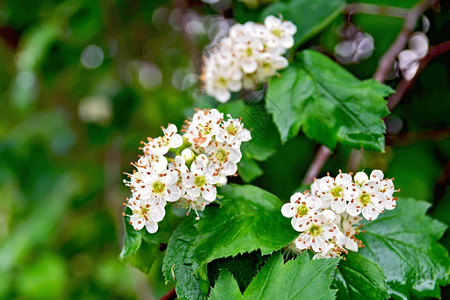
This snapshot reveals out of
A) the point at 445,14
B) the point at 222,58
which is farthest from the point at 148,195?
the point at 445,14

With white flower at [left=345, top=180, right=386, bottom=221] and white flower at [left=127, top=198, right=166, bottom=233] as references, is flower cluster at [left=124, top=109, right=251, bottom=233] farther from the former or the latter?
white flower at [left=345, top=180, right=386, bottom=221]

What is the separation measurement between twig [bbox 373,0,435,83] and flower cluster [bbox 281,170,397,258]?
0.56m

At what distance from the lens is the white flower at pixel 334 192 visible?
0.79m

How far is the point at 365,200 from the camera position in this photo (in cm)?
81

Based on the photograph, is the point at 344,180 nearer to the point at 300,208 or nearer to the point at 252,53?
the point at 300,208

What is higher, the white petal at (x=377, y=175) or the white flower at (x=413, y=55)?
the white petal at (x=377, y=175)

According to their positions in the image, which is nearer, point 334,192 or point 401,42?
point 334,192

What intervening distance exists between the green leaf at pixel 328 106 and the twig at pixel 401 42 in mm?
235

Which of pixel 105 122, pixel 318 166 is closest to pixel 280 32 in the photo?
pixel 318 166

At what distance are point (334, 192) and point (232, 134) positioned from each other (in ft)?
0.73

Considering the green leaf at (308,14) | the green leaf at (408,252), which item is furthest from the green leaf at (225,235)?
the green leaf at (308,14)

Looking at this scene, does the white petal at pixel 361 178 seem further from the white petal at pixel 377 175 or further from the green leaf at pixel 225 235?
the green leaf at pixel 225 235

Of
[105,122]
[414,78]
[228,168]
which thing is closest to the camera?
[228,168]

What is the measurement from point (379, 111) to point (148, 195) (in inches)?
21.5
